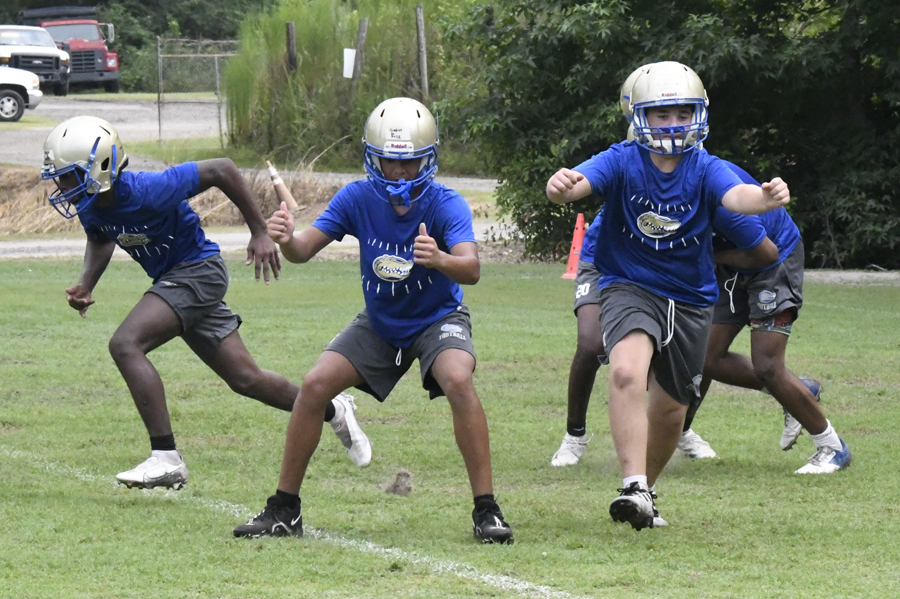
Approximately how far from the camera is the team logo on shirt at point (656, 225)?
5637 mm

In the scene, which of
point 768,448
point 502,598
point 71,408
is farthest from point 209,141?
point 502,598

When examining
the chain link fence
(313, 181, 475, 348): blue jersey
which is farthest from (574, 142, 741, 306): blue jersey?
the chain link fence

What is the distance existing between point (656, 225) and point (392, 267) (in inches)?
43.8

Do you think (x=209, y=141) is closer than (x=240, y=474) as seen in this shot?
No

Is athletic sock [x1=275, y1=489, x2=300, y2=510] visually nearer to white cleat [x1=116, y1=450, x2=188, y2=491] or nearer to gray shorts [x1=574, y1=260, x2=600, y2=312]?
white cleat [x1=116, y1=450, x2=188, y2=491]

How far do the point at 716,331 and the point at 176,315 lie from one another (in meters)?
2.80

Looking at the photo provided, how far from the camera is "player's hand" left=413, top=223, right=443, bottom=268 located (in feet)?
16.8

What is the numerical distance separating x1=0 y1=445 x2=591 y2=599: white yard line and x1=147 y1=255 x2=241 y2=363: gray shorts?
0.80m

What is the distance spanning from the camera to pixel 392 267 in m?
5.57

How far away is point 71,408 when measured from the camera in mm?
8914

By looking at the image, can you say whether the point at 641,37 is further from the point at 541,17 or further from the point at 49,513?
the point at 49,513

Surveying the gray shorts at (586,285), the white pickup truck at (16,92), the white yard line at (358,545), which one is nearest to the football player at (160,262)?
the white yard line at (358,545)

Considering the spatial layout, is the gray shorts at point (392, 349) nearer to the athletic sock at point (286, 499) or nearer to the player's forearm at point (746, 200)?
the athletic sock at point (286, 499)

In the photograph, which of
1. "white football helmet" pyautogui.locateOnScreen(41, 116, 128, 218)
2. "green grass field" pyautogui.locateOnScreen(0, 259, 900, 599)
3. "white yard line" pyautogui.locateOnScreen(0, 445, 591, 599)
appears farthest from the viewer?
"white football helmet" pyautogui.locateOnScreen(41, 116, 128, 218)
